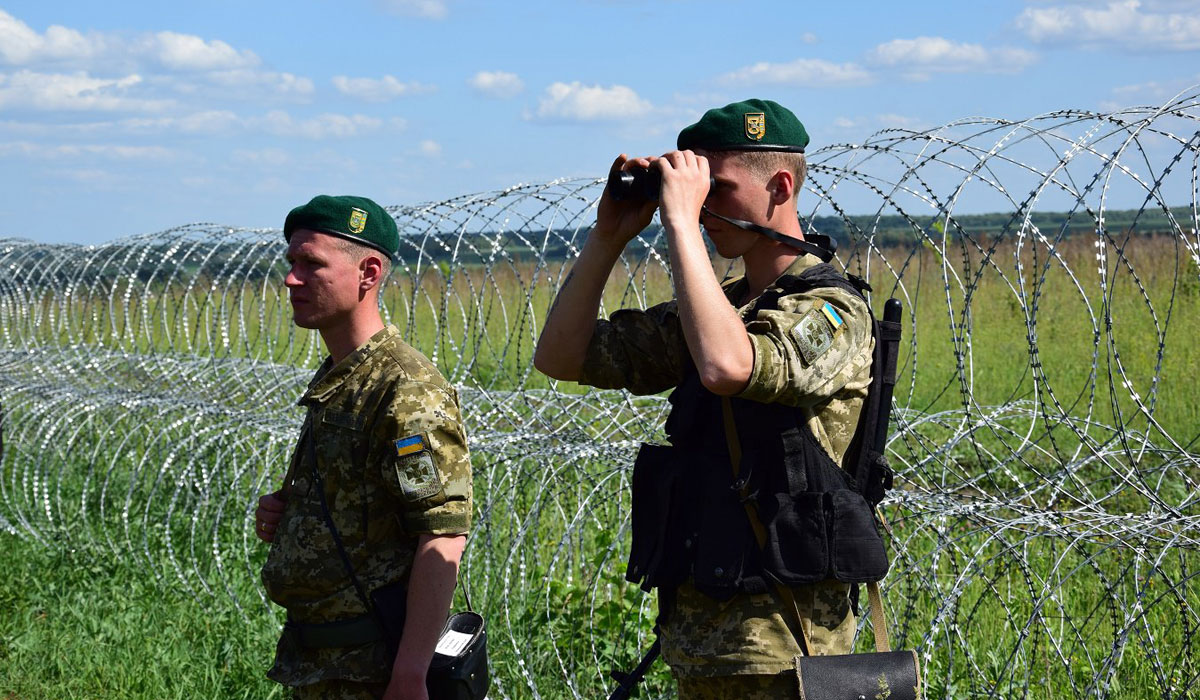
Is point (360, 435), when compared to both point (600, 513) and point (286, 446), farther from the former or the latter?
point (600, 513)

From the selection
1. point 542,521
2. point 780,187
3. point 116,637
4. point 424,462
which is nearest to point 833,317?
point 780,187

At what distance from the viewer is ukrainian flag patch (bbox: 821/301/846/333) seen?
243 cm

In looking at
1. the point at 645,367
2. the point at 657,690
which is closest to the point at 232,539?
the point at 657,690

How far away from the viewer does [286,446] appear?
6.16 metres

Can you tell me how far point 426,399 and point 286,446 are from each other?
3531 mm

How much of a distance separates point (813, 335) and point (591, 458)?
2768 millimetres

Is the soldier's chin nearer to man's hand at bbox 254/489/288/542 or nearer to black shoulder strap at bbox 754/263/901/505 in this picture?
man's hand at bbox 254/489/288/542

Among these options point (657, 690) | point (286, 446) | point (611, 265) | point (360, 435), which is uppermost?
point (611, 265)

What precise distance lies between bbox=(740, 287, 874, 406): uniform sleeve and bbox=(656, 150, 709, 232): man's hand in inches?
9.4

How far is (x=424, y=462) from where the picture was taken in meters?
2.77

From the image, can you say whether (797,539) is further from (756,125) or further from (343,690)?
(343,690)

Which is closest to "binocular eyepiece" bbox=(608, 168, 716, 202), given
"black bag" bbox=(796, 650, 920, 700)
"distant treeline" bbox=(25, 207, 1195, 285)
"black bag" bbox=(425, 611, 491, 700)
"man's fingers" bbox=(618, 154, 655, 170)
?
"man's fingers" bbox=(618, 154, 655, 170)

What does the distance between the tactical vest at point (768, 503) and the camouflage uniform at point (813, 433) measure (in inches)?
1.7

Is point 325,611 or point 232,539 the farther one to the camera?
point 232,539
